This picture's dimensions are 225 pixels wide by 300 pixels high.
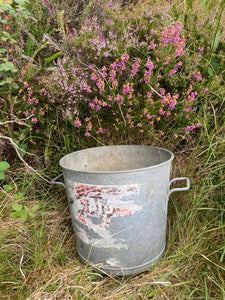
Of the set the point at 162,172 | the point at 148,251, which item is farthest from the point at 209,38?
the point at 148,251

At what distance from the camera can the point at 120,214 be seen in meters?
1.20

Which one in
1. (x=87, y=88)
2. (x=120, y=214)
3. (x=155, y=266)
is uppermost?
(x=87, y=88)

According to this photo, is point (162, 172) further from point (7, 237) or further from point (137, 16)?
point (137, 16)

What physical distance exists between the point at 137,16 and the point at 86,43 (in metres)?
0.45

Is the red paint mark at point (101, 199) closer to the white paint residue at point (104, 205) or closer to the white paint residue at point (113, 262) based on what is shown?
the white paint residue at point (104, 205)

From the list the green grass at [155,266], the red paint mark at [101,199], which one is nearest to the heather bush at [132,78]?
the green grass at [155,266]

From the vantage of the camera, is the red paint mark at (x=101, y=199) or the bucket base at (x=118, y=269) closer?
the red paint mark at (x=101, y=199)

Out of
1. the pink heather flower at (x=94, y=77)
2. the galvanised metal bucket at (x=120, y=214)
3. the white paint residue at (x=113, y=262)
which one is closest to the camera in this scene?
the galvanised metal bucket at (x=120, y=214)

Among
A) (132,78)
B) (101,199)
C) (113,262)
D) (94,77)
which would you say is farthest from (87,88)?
(113,262)

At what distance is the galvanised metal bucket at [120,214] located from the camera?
3.79ft

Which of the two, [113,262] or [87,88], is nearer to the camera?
[113,262]

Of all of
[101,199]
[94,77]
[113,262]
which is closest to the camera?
[101,199]

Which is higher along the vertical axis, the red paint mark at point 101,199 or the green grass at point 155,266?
the red paint mark at point 101,199

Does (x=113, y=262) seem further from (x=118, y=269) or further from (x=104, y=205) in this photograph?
(x=104, y=205)
